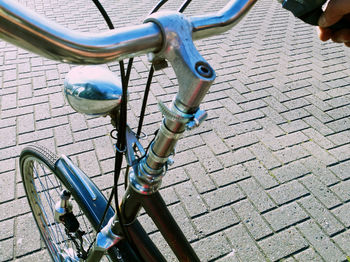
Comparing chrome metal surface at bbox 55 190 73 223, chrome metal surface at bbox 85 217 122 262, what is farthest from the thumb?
chrome metal surface at bbox 55 190 73 223

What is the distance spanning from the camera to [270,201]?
2.59 meters

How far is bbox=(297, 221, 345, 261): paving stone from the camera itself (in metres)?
2.24

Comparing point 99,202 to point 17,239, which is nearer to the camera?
point 99,202

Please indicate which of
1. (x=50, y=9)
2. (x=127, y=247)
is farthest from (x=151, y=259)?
(x=50, y=9)

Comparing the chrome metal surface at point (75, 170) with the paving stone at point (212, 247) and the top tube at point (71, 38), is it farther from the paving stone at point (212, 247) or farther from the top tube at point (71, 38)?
the paving stone at point (212, 247)

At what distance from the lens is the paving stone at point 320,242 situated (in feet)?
7.34

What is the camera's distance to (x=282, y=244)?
230cm

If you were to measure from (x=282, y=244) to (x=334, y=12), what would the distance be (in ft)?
6.46

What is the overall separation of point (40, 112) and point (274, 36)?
14.1 ft

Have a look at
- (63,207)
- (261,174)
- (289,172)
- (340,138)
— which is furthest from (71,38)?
(340,138)

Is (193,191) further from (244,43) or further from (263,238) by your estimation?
(244,43)

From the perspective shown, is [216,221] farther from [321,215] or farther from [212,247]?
[321,215]

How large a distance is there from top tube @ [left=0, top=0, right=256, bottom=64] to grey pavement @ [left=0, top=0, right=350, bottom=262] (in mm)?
1976

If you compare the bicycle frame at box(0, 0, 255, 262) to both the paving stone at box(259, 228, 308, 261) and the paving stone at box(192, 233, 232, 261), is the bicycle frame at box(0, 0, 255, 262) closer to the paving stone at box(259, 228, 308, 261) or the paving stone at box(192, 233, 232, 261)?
the paving stone at box(192, 233, 232, 261)
